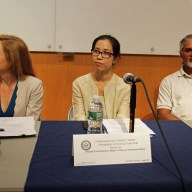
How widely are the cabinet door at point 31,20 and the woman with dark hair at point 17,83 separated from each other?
0.79 m

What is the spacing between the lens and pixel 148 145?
1.27m

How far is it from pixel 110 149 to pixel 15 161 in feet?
1.33

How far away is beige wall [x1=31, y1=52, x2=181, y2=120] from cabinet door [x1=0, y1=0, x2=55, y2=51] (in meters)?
0.18

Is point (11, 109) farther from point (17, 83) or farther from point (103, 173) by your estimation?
point (103, 173)

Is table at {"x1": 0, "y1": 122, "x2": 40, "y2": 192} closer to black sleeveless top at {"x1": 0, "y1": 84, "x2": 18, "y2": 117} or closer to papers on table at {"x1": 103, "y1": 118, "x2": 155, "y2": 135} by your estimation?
papers on table at {"x1": 103, "y1": 118, "x2": 155, "y2": 135}

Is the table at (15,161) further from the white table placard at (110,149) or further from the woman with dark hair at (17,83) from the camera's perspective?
the woman with dark hair at (17,83)

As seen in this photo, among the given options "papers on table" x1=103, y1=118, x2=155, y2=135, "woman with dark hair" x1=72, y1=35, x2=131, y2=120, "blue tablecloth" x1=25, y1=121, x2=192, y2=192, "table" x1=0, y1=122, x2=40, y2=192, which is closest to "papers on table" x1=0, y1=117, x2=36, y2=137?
"table" x1=0, y1=122, x2=40, y2=192

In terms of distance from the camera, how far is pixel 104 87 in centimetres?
239

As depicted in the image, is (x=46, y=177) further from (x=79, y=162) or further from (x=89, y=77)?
(x=89, y=77)

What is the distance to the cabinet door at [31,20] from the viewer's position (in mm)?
2949

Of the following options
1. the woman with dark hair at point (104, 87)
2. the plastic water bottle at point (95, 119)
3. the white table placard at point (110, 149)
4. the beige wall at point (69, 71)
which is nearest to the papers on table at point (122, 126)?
the plastic water bottle at point (95, 119)

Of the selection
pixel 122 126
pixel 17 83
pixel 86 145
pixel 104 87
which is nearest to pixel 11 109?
pixel 17 83

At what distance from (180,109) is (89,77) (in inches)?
35.6

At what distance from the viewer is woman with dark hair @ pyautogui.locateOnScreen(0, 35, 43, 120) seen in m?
2.18
